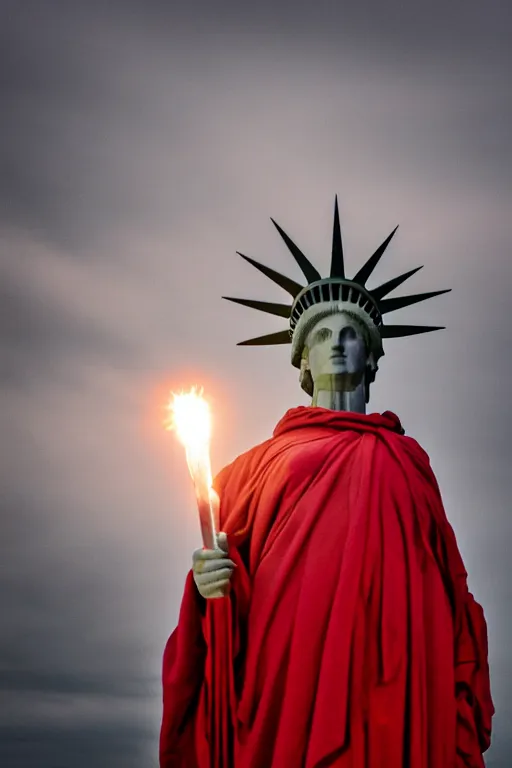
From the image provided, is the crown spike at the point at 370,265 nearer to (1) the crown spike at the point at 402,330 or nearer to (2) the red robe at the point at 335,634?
(1) the crown spike at the point at 402,330

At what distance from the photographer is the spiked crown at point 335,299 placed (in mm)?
11812

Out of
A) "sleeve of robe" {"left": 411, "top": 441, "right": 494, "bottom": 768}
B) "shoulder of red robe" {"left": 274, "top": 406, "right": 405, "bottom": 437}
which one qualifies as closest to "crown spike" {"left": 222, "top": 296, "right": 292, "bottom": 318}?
→ "shoulder of red robe" {"left": 274, "top": 406, "right": 405, "bottom": 437}

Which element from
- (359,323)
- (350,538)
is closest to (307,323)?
(359,323)

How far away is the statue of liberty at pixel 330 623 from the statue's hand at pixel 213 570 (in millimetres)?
13

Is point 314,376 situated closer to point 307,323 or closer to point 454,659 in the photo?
point 307,323

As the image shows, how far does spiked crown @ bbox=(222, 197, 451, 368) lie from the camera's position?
11.8 metres

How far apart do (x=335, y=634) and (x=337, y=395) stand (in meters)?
3.03

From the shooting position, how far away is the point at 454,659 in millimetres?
9680

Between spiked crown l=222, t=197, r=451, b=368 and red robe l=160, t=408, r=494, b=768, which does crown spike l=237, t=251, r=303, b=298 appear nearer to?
spiked crown l=222, t=197, r=451, b=368

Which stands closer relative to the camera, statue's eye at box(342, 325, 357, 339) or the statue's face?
the statue's face

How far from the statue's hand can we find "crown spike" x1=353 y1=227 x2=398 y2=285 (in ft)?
12.2

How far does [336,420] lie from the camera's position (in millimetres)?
11000

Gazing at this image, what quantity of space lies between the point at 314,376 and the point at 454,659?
3334 millimetres

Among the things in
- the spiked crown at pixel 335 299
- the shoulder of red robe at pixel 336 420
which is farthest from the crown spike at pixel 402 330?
the shoulder of red robe at pixel 336 420
